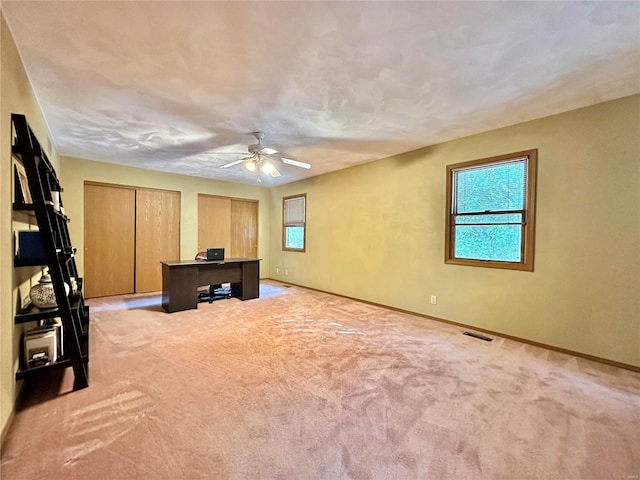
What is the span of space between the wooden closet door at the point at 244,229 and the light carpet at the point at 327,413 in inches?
155

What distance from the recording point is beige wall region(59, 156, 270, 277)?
4.99 metres

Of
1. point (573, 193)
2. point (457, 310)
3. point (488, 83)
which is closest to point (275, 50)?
point (488, 83)

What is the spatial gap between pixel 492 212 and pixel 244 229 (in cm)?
556

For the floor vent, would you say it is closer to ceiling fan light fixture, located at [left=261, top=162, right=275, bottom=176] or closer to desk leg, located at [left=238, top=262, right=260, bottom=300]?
ceiling fan light fixture, located at [left=261, top=162, right=275, bottom=176]

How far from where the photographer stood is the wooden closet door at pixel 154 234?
227 inches

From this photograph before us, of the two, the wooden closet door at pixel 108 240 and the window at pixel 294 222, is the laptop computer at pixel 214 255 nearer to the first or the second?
the wooden closet door at pixel 108 240

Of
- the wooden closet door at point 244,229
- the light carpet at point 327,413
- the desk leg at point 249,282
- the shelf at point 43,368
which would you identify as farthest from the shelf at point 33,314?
the wooden closet door at point 244,229

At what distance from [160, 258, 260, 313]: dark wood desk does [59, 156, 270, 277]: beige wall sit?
5.55 feet

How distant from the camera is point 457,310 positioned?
155 inches

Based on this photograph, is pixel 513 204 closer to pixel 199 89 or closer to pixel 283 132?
pixel 283 132

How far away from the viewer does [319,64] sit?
2205 mm

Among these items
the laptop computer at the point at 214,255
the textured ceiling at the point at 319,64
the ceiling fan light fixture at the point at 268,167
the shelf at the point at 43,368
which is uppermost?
the textured ceiling at the point at 319,64

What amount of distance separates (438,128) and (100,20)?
327 cm

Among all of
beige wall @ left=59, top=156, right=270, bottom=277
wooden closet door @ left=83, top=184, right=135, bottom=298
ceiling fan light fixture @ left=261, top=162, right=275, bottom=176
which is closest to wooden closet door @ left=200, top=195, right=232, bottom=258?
beige wall @ left=59, top=156, right=270, bottom=277
